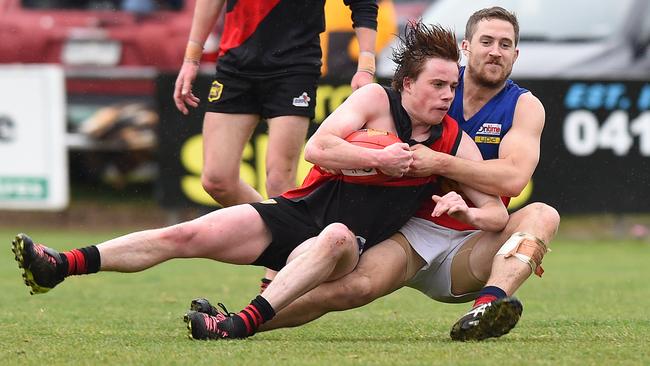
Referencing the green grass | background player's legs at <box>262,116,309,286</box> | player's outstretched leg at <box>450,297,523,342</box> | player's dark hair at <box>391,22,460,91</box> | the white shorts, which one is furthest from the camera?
background player's legs at <box>262,116,309,286</box>

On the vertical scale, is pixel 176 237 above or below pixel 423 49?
below

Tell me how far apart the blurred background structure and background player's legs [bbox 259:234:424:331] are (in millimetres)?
6653

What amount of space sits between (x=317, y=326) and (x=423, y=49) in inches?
61.3

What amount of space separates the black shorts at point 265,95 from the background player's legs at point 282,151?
50mm

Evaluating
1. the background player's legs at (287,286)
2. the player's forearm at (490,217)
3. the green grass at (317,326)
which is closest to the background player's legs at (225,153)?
the green grass at (317,326)

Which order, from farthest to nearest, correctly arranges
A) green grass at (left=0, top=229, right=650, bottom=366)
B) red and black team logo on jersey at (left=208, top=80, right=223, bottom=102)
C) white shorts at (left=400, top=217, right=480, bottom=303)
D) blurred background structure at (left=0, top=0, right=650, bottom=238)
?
blurred background structure at (left=0, top=0, right=650, bottom=238) < red and black team logo on jersey at (left=208, top=80, right=223, bottom=102) < white shorts at (left=400, top=217, right=480, bottom=303) < green grass at (left=0, top=229, right=650, bottom=366)

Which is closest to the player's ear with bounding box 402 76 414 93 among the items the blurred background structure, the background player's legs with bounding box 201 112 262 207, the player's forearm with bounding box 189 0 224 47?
the background player's legs with bounding box 201 112 262 207

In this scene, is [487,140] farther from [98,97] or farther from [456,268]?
[98,97]

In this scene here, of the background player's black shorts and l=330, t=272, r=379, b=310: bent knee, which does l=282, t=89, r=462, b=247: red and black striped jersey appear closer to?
the background player's black shorts

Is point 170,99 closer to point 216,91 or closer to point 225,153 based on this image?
point 216,91

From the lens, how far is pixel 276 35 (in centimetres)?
752

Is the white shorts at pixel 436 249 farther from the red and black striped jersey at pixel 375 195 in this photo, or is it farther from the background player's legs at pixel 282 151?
the background player's legs at pixel 282 151

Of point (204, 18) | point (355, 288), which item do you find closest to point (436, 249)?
point (355, 288)

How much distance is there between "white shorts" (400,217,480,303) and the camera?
607 centimetres
